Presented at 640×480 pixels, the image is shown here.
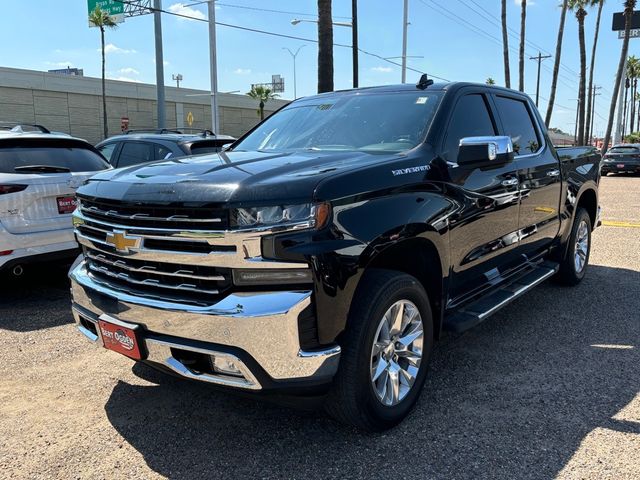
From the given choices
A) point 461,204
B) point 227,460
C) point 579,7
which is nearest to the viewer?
point 227,460

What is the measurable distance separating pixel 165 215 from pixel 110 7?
2839 centimetres

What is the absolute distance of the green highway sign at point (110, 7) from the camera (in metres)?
26.6

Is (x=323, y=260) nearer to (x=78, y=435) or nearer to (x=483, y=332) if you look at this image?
(x=78, y=435)

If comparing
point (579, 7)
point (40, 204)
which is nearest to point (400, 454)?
point (40, 204)

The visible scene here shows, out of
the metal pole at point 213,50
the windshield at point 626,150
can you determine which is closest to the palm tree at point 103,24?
the metal pole at point 213,50

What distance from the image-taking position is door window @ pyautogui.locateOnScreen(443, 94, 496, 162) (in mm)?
3705

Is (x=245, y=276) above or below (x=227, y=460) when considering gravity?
above

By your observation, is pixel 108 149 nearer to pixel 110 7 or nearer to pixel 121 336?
pixel 121 336

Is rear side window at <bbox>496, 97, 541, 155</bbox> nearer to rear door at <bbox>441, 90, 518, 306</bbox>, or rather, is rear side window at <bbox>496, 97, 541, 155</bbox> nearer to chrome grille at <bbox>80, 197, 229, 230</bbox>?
rear door at <bbox>441, 90, 518, 306</bbox>

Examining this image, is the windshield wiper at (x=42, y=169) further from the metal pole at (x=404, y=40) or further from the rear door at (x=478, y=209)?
the metal pole at (x=404, y=40)

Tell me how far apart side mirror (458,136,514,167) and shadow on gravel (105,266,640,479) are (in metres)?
1.46

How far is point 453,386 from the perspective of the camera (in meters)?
3.70

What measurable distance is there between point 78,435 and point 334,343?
161 cm

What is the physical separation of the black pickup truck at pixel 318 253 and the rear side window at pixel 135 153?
13.7 feet
